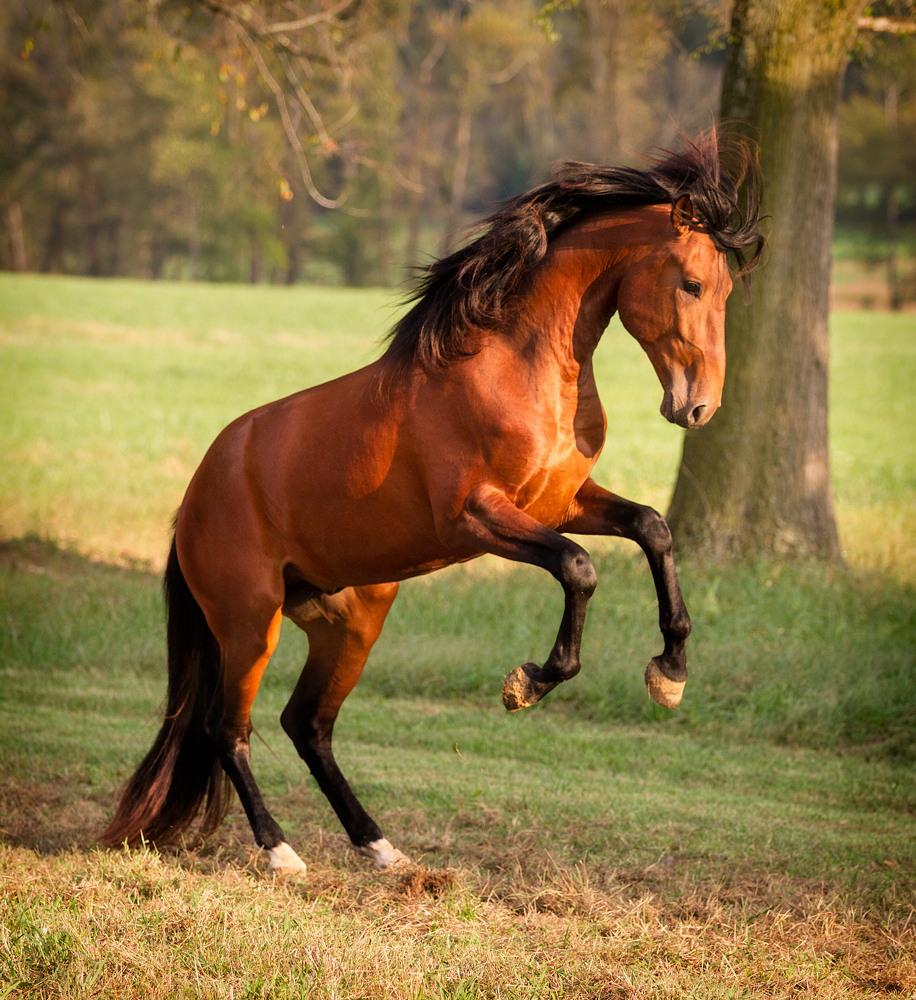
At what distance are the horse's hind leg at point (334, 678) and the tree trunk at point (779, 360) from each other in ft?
14.5

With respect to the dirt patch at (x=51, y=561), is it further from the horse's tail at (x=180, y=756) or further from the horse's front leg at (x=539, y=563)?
the horse's front leg at (x=539, y=563)

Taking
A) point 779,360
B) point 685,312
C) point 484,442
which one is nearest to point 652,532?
point 484,442

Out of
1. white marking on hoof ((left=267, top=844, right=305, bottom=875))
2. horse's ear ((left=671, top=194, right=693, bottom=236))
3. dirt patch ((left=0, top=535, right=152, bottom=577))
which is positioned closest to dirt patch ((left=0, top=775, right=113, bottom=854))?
white marking on hoof ((left=267, top=844, right=305, bottom=875))

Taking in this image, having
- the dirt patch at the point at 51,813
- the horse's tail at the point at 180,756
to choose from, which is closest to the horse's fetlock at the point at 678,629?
the horse's tail at the point at 180,756

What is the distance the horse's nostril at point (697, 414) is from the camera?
311cm

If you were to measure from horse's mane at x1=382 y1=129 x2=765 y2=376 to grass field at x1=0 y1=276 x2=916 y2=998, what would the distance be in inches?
18.5

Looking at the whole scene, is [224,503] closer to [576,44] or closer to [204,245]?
[576,44]

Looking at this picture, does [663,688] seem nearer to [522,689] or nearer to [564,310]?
[522,689]

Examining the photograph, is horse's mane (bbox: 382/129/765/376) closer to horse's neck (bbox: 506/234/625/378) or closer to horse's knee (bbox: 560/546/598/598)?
horse's neck (bbox: 506/234/625/378)

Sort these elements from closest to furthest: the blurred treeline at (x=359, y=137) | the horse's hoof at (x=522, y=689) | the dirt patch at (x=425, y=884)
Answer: the horse's hoof at (x=522, y=689) → the dirt patch at (x=425, y=884) → the blurred treeline at (x=359, y=137)

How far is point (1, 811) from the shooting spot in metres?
4.68

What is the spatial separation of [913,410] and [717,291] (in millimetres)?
18840

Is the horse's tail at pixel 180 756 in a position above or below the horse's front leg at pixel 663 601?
below

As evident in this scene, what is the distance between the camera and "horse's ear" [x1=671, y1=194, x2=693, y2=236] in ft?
10.3
